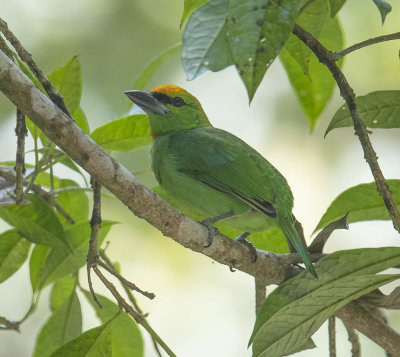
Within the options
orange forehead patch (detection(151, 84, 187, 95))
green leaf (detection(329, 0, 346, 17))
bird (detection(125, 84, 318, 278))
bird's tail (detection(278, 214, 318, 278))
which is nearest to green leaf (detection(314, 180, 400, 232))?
bird's tail (detection(278, 214, 318, 278))

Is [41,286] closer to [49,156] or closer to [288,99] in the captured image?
[49,156]

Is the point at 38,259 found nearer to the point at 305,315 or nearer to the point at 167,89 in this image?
the point at 305,315

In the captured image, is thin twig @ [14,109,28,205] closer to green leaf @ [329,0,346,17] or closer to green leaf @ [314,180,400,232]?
green leaf @ [329,0,346,17]

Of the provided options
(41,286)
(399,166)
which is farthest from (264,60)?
(399,166)

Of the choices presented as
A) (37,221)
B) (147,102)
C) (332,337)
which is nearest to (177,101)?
(147,102)

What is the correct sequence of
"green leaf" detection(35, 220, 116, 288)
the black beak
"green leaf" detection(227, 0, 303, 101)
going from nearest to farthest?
"green leaf" detection(227, 0, 303, 101) < "green leaf" detection(35, 220, 116, 288) < the black beak

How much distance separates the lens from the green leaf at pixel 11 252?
2.45m

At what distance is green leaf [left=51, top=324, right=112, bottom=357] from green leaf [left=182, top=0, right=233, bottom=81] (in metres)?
0.95

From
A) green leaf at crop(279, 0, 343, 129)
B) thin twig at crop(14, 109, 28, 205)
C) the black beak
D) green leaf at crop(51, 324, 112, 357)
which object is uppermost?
the black beak

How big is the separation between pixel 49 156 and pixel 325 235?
106 centimetres

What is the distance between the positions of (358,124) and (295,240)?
2.25 feet

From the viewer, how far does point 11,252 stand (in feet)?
8.14

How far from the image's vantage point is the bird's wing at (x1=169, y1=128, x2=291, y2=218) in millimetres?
2684

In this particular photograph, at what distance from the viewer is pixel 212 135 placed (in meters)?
3.02
